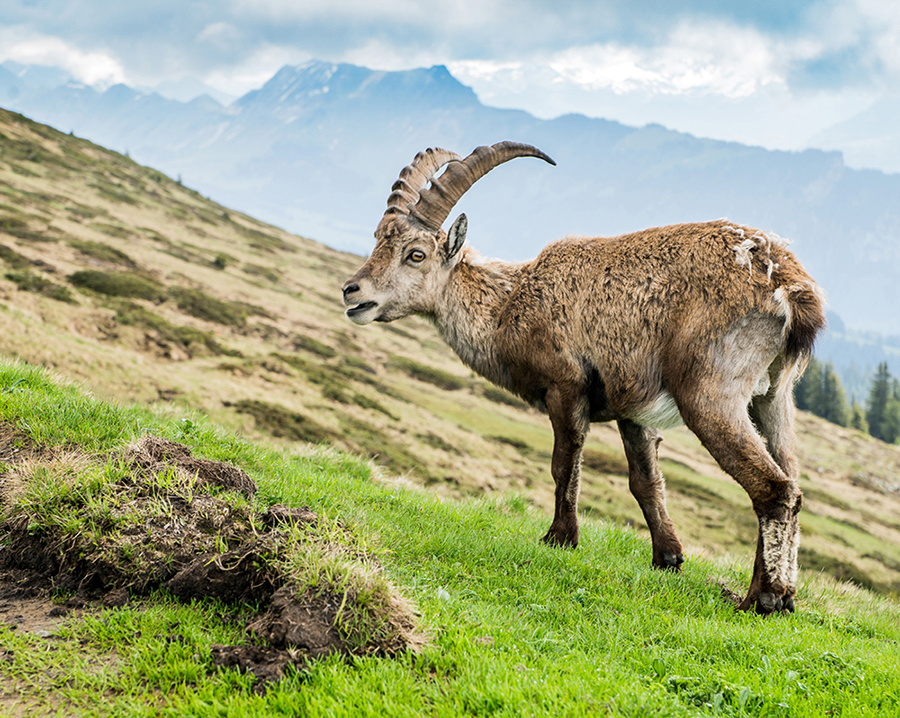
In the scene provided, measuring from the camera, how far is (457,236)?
9.25m

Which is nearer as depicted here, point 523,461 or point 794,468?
point 794,468

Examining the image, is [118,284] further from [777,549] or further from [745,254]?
[777,549]

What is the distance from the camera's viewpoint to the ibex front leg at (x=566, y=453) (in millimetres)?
8023

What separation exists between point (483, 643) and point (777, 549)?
12.8ft

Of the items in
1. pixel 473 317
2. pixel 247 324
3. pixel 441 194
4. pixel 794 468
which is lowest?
pixel 247 324

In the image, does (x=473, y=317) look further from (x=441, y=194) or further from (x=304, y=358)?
(x=304, y=358)

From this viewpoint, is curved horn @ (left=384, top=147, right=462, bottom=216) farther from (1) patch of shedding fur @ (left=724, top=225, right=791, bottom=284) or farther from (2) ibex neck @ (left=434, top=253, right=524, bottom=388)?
(1) patch of shedding fur @ (left=724, top=225, right=791, bottom=284)

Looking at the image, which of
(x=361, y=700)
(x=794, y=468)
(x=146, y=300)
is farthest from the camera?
(x=146, y=300)

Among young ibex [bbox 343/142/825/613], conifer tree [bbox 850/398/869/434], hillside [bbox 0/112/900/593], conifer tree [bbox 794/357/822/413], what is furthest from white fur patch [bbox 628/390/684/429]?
conifer tree [bbox 850/398/869/434]

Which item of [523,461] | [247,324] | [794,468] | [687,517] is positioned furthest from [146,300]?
[794,468]

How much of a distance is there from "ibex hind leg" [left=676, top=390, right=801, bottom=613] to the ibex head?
417cm

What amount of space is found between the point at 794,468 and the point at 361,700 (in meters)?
5.90

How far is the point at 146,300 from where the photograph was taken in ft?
109

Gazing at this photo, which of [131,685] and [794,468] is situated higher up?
[794,468]
